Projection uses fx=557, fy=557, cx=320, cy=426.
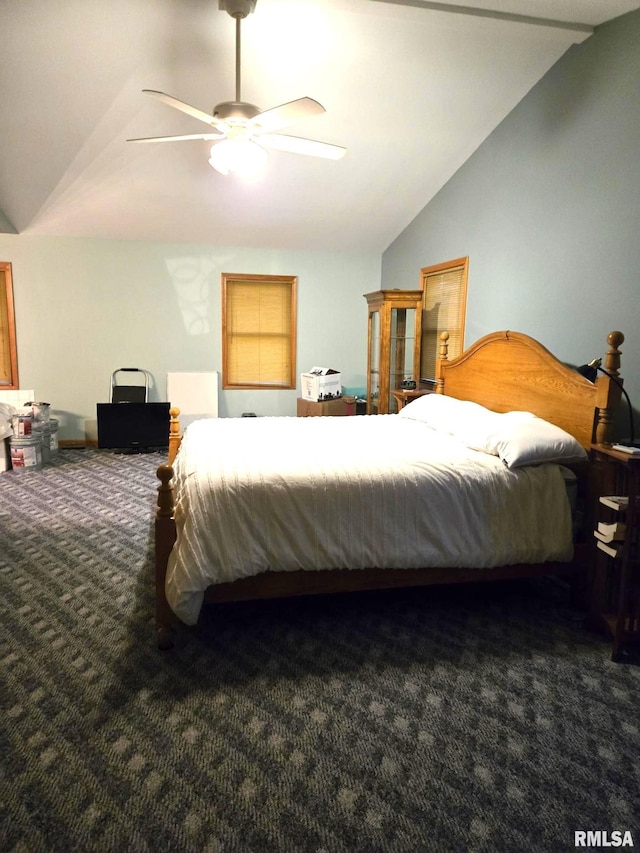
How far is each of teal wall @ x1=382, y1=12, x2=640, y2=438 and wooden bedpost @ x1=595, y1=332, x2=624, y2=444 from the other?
10.9 inches

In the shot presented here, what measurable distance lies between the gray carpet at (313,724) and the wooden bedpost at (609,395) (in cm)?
85

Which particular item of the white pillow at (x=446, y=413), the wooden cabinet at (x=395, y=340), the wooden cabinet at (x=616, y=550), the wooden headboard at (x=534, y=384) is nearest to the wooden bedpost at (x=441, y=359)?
the wooden headboard at (x=534, y=384)

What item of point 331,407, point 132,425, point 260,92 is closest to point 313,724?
point 260,92

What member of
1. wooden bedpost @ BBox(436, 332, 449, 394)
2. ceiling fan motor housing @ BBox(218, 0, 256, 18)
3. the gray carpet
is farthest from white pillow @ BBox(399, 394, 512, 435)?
ceiling fan motor housing @ BBox(218, 0, 256, 18)

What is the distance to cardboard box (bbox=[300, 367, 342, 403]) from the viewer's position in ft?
17.8

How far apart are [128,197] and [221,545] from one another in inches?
151

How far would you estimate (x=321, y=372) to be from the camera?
18.4ft

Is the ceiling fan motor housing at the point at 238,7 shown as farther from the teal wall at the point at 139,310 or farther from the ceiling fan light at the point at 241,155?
the teal wall at the point at 139,310

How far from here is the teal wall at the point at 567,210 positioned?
8.97 feet

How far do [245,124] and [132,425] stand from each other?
11.4 feet

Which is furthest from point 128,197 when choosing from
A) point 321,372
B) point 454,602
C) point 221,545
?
point 454,602

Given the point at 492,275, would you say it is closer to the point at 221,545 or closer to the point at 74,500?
the point at 221,545

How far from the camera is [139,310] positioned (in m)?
5.71

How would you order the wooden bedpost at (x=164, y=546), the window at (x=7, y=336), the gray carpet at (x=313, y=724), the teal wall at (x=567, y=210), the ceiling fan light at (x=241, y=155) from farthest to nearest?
A: the window at (x=7, y=336)
the ceiling fan light at (x=241, y=155)
the teal wall at (x=567, y=210)
the wooden bedpost at (x=164, y=546)
the gray carpet at (x=313, y=724)
